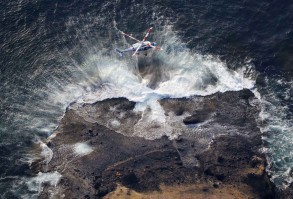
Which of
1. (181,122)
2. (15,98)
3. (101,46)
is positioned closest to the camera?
(181,122)

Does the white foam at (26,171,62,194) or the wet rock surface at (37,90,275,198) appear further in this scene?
the white foam at (26,171,62,194)

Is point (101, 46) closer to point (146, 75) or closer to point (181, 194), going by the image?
point (146, 75)

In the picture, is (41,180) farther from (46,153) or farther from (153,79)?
(153,79)

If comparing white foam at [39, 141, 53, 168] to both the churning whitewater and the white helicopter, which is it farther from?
the white helicopter

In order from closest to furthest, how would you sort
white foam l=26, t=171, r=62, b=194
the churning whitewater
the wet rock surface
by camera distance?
the wet rock surface
white foam l=26, t=171, r=62, b=194
the churning whitewater

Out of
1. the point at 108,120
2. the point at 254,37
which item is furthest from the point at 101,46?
the point at 254,37

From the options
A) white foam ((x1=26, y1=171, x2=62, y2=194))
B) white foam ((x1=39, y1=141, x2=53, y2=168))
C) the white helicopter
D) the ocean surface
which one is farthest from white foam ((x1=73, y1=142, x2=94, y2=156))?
the white helicopter

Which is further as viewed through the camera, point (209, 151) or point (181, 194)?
point (209, 151)
